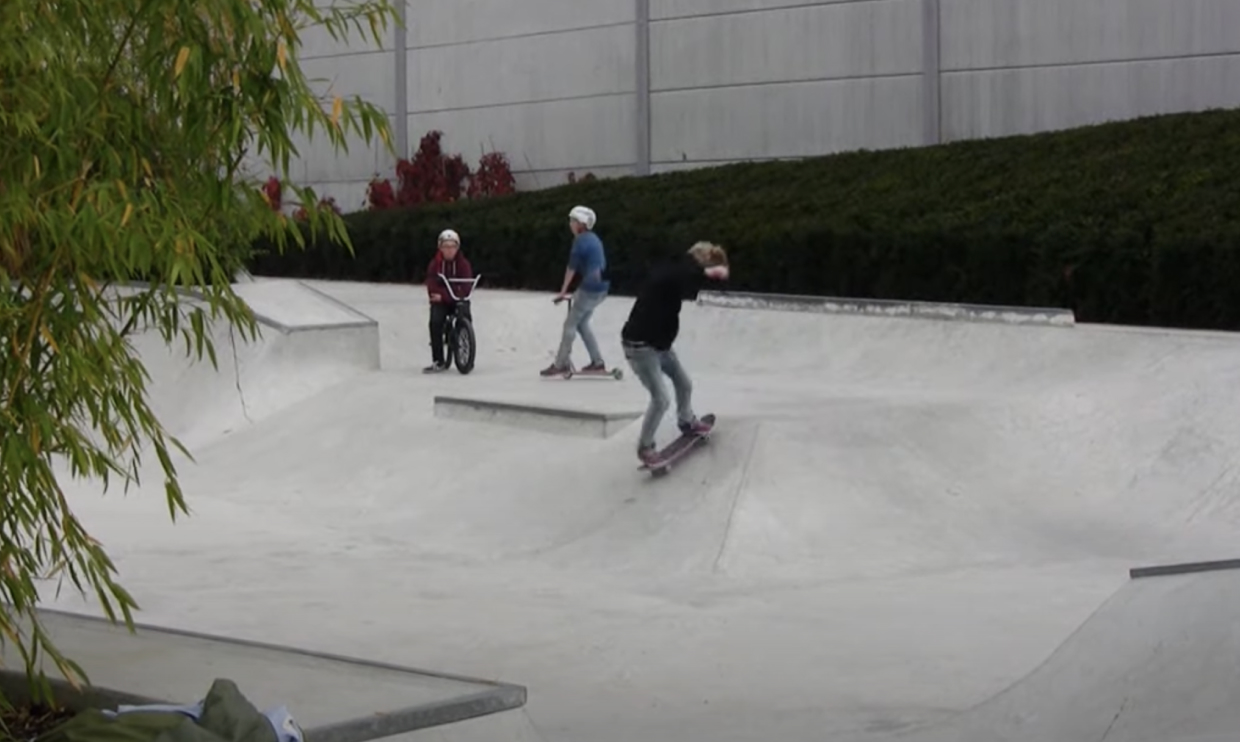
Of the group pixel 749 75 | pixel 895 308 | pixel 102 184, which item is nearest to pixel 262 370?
pixel 895 308

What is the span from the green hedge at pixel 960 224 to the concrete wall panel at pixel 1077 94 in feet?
2.63

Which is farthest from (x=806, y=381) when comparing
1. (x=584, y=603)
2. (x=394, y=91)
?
(x=394, y=91)

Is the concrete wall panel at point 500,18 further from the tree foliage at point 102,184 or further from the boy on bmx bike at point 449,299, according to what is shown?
the tree foliage at point 102,184

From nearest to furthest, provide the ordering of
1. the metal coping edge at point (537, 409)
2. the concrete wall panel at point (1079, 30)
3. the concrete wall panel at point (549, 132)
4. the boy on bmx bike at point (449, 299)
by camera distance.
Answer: the metal coping edge at point (537, 409) < the boy on bmx bike at point (449, 299) < the concrete wall panel at point (1079, 30) < the concrete wall panel at point (549, 132)

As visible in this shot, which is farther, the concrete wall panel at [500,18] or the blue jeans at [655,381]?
the concrete wall panel at [500,18]

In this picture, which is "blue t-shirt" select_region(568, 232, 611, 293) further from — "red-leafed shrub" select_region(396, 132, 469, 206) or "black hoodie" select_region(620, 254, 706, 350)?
"red-leafed shrub" select_region(396, 132, 469, 206)

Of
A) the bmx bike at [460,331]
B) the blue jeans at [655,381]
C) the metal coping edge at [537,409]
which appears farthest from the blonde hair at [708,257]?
the bmx bike at [460,331]

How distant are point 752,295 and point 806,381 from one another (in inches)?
87.1

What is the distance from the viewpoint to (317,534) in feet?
46.1

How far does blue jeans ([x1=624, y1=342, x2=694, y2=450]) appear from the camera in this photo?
42.9ft

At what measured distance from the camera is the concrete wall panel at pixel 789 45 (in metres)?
23.8

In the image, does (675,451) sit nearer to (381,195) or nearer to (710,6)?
(710,6)

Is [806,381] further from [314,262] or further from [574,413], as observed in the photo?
[314,262]

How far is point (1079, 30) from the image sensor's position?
72.4 ft
